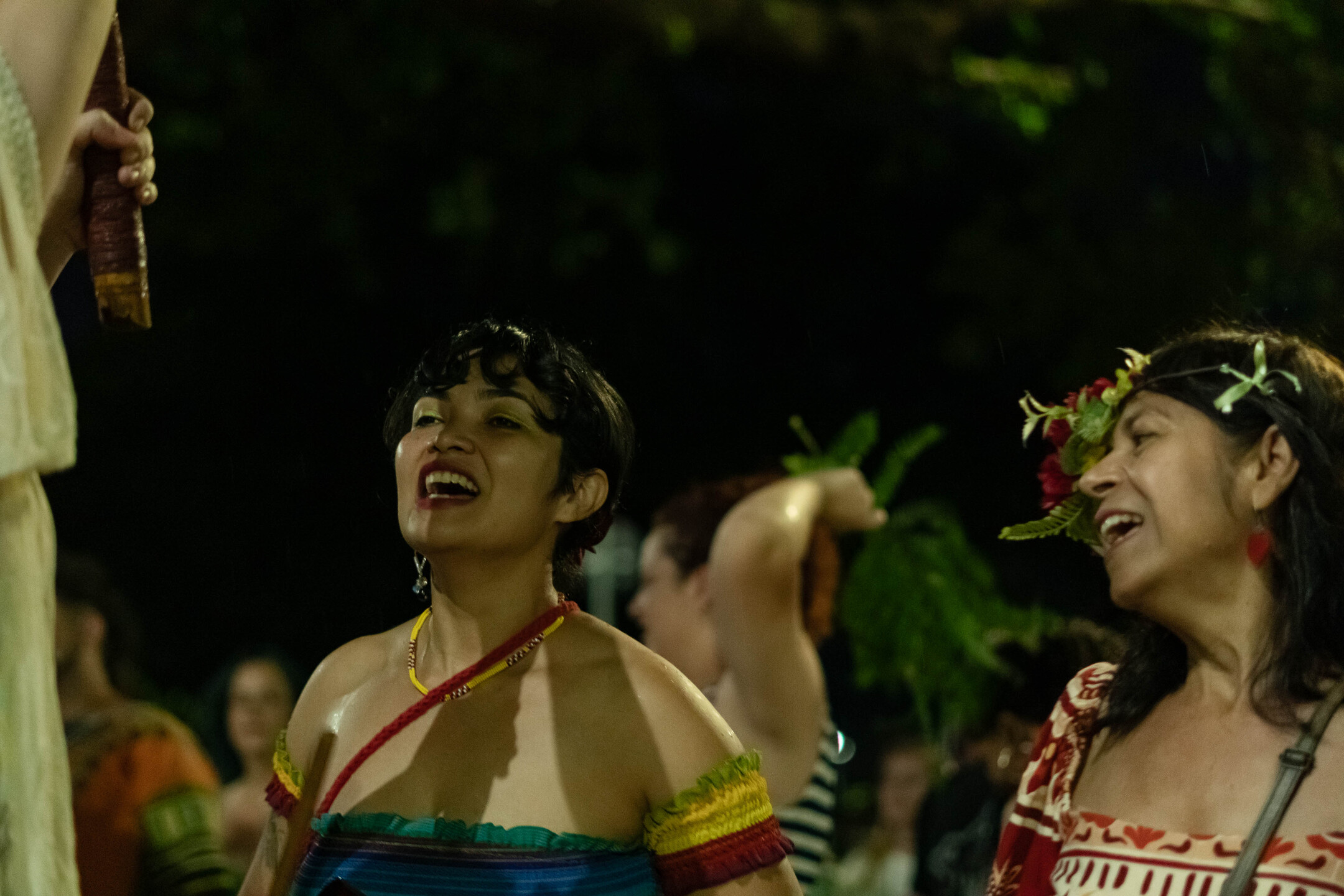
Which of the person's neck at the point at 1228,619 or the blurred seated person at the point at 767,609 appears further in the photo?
the blurred seated person at the point at 767,609

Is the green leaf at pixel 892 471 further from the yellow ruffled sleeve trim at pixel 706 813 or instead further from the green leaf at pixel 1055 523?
the yellow ruffled sleeve trim at pixel 706 813

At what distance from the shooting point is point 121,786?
4430mm

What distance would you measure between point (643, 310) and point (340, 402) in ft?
6.68

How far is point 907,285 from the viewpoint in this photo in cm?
1138

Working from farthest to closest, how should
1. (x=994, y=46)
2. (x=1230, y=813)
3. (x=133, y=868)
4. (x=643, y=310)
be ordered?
(x=994, y=46), (x=643, y=310), (x=133, y=868), (x=1230, y=813)

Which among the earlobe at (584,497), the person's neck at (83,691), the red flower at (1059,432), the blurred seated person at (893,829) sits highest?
the red flower at (1059,432)

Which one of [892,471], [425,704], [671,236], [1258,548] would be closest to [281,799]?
[425,704]

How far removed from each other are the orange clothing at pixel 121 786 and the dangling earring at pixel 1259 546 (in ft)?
10.3

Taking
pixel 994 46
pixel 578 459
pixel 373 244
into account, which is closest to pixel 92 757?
pixel 578 459

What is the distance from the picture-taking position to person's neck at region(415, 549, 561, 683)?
264 cm

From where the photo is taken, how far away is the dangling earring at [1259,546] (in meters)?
2.60

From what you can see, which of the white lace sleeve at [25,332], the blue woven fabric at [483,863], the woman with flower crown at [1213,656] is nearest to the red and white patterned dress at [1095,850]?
the woman with flower crown at [1213,656]

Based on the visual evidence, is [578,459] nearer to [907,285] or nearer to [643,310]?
[643,310]

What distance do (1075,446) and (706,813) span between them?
3.53ft
